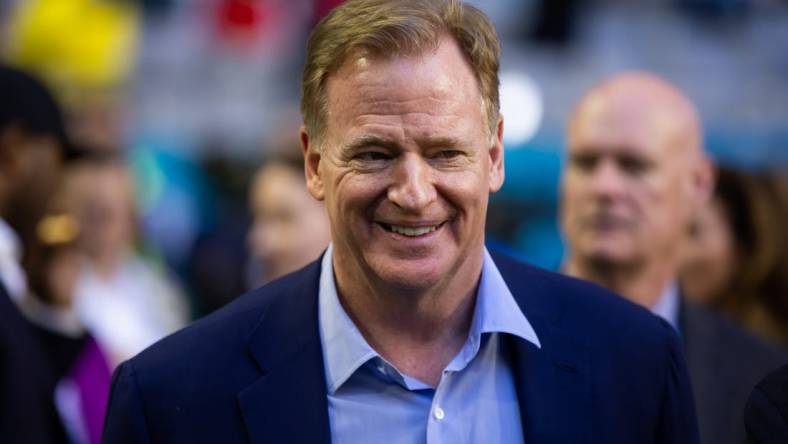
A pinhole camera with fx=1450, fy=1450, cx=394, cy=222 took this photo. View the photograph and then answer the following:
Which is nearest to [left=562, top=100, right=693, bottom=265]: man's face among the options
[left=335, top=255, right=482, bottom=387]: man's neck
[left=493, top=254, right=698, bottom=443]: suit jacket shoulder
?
[left=493, top=254, right=698, bottom=443]: suit jacket shoulder

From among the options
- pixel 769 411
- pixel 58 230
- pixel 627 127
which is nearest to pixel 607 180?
pixel 627 127

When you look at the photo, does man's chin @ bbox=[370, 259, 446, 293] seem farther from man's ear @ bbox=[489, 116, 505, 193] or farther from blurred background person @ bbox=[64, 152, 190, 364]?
blurred background person @ bbox=[64, 152, 190, 364]

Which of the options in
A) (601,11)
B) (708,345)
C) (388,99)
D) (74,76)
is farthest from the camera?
(601,11)

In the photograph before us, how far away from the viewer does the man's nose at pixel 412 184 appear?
325 centimetres

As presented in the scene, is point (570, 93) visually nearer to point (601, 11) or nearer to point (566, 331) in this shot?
point (601, 11)

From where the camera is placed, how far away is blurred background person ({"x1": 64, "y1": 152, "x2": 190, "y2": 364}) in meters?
7.98

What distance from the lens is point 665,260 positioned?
5.42 m

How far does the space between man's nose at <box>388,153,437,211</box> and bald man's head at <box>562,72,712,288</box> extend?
2141 millimetres

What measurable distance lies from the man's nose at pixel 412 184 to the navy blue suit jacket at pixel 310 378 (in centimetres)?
43

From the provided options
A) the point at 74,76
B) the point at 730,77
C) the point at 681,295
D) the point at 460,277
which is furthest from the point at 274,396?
the point at 730,77

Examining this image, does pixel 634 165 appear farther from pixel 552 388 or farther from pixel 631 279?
pixel 552 388

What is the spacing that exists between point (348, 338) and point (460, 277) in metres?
0.30

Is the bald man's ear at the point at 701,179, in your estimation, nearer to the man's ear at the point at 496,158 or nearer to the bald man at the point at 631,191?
the bald man at the point at 631,191

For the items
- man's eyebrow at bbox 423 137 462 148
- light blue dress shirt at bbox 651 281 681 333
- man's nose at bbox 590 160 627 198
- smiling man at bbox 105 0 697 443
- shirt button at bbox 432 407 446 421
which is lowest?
light blue dress shirt at bbox 651 281 681 333
